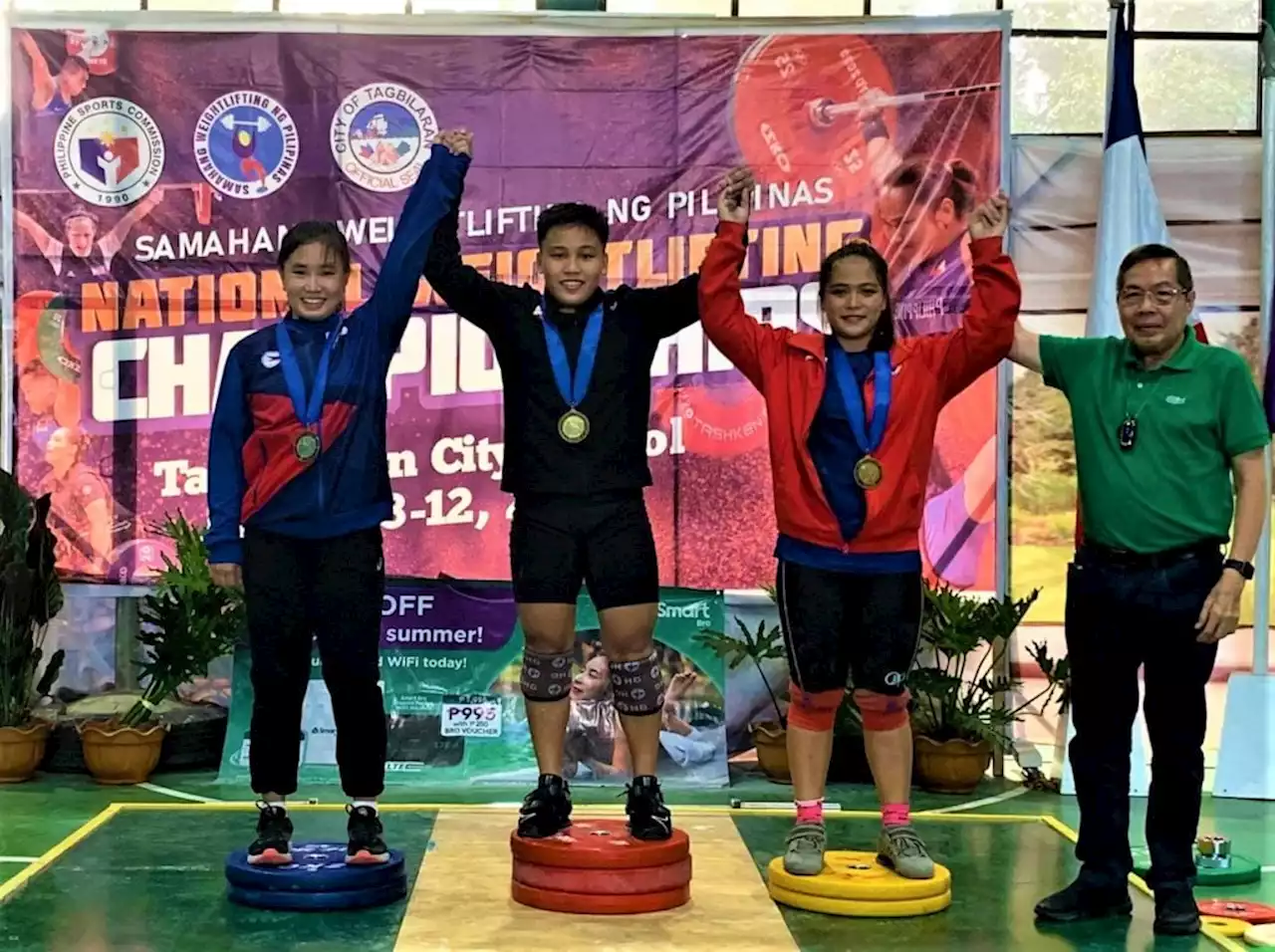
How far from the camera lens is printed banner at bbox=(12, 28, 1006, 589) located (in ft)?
19.9

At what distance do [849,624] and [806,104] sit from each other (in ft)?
10.3

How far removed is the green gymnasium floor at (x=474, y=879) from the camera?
3.26 metres

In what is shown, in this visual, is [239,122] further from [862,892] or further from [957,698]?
[862,892]

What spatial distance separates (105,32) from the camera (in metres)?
6.04

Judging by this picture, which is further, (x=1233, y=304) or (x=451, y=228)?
(x=1233, y=304)

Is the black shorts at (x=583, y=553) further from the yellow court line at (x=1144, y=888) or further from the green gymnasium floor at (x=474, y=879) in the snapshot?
the yellow court line at (x=1144, y=888)

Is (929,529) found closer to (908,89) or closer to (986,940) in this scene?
(908,89)

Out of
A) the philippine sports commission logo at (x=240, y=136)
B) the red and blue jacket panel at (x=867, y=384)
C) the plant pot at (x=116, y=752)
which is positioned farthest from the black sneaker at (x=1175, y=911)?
the philippine sports commission logo at (x=240, y=136)

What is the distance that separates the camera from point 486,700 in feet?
18.9

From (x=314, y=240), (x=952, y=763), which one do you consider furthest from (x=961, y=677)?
(x=314, y=240)

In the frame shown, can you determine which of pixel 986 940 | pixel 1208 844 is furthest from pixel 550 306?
pixel 1208 844

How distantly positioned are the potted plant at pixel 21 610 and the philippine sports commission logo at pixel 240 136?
1474 mm

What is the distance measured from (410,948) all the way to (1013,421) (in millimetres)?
3894

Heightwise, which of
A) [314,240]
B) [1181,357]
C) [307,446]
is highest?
[314,240]
